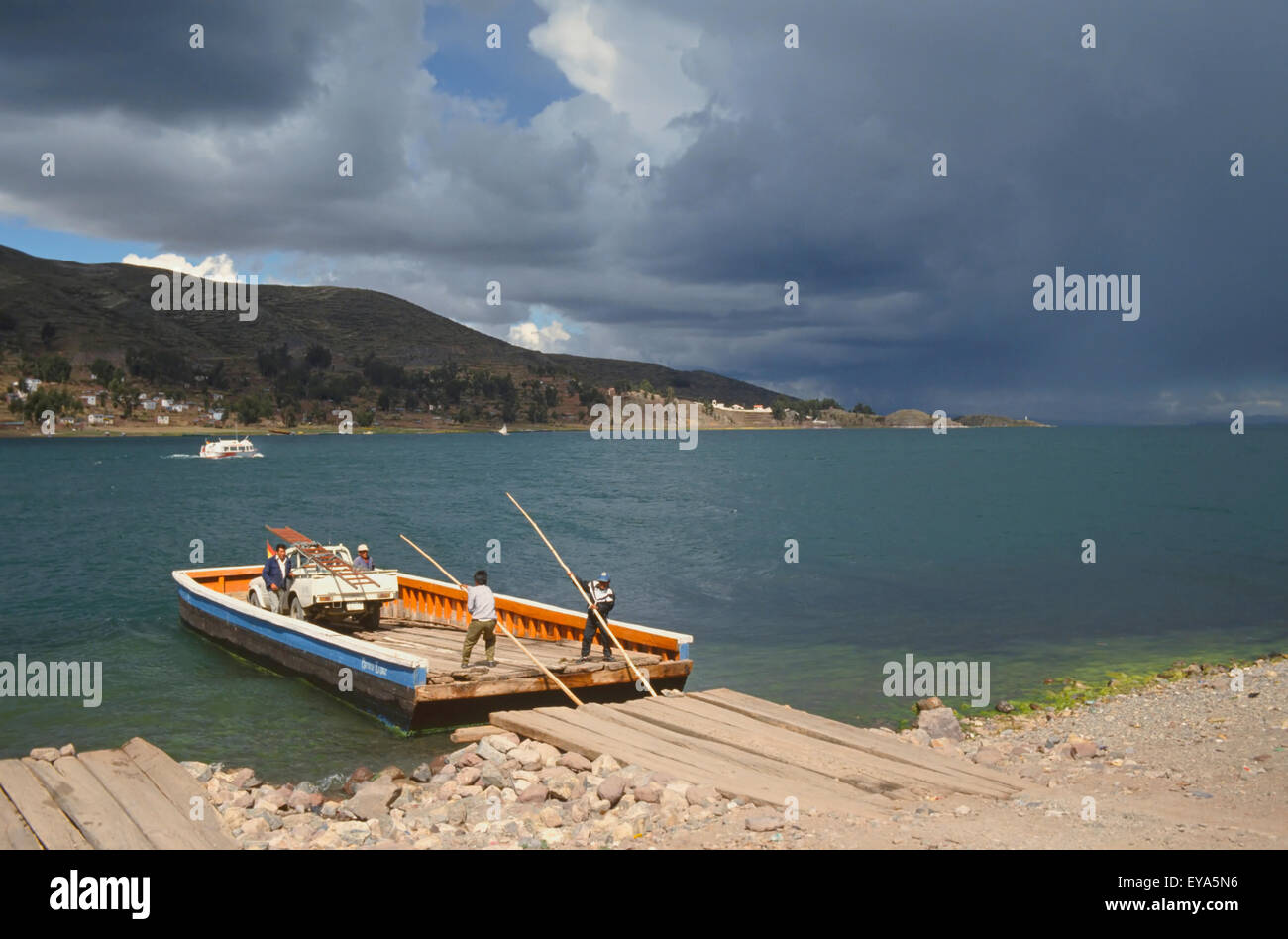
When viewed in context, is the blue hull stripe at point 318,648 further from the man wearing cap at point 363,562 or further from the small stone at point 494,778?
the small stone at point 494,778

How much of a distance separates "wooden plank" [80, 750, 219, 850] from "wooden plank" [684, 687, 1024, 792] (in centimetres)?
821

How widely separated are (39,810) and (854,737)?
419 inches

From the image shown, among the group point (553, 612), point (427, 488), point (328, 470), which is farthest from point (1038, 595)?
point (328, 470)

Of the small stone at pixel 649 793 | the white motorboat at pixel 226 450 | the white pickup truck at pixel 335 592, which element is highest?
the white motorboat at pixel 226 450

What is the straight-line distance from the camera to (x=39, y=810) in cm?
1065

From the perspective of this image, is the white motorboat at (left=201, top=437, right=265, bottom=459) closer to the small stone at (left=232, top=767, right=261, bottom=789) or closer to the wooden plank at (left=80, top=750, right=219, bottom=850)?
the small stone at (left=232, top=767, right=261, bottom=789)

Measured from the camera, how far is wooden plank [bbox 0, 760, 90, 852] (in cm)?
991

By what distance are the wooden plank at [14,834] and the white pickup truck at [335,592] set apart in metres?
9.98

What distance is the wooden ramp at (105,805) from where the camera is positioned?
994 centimetres

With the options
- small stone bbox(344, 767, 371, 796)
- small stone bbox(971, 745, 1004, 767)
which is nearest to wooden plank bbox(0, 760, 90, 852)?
small stone bbox(344, 767, 371, 796)

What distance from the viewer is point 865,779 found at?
38.7 ft

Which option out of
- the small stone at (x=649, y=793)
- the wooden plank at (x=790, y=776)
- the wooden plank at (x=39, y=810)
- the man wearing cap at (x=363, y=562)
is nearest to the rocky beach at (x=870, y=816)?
the small stone at (x=649, y=793)

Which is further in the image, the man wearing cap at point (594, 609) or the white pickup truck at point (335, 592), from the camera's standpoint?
the white pickup truck at point (335, 592)
